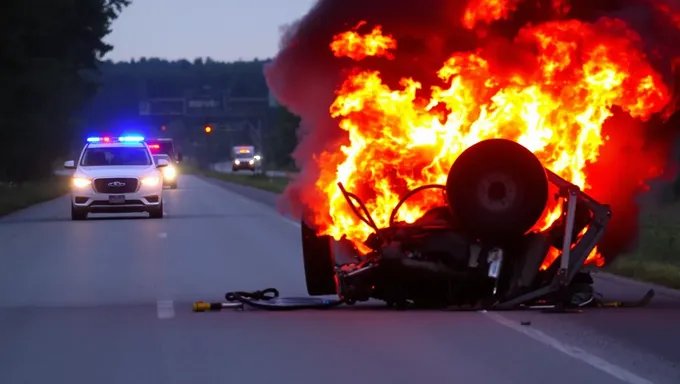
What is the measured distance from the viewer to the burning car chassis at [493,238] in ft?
46.2

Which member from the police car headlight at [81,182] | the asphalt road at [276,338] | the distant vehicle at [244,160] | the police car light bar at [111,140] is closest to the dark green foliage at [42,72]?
the police car light bar at [111,140]

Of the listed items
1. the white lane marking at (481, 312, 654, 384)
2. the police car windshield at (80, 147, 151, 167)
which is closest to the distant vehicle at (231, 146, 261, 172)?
the police car windshield at (80, 147, 151, 167)

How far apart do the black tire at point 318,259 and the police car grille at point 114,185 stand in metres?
21.4

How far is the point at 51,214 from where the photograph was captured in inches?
1683

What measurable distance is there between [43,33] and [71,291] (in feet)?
165

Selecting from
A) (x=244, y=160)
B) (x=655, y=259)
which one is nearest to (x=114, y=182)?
(x=655, y=259)

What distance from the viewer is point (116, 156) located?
3809 centimetres

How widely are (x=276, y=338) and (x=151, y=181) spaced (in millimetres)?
23981

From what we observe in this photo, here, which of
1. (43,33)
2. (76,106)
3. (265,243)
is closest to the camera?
(265,243)

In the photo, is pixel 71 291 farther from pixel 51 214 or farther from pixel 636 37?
pixel 51 214

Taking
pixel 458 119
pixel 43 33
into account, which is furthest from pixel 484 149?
pixel 43 33

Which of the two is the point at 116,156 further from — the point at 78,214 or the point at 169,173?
the point at 169,173

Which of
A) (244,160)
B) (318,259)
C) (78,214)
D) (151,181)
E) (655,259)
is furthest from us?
(244,160)

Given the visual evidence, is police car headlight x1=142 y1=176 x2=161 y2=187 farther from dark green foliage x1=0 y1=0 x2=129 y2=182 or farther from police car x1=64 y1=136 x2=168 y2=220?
dark green foliage x1=0 y1=0 x2=129 y2=182
